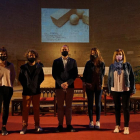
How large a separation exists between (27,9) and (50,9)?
131cm

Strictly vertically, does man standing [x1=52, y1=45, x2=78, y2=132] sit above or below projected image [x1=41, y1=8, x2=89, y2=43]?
below

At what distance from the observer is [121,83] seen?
9.58 feet

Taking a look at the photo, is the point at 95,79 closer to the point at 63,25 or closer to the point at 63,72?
the point at 63,72

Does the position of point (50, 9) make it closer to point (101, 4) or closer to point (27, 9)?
point (27, 9)

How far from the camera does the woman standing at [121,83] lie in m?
2.91

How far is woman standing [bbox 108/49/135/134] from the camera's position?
291cm

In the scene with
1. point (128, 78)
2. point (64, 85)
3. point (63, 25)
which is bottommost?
point (64, 85)

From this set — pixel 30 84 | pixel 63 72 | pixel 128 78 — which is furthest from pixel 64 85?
pixel 128 78

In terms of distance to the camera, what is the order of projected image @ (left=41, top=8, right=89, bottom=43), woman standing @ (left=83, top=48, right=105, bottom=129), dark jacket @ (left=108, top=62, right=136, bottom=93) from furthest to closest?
1. projected image @ (left=41, top=8, right=89, bottom=43)
2. woman standing @ (left=83, top=48, right=105, bottom=129)
3. dark jacket @ (left=108, top=62, right=136, bottom=93)

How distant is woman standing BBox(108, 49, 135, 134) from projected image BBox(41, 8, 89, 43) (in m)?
8.49

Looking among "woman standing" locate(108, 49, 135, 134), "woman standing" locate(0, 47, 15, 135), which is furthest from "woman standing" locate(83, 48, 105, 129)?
"woman standing" locate(0, 47, 15, 135)

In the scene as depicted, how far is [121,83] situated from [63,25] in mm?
8857

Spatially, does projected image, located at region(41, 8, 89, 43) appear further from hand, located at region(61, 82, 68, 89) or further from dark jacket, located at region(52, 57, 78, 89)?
hand, located at region(61, 82, 68, 89)

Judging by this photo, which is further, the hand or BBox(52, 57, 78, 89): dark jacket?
BBox(52, 57, 78, 89): dark jacket
